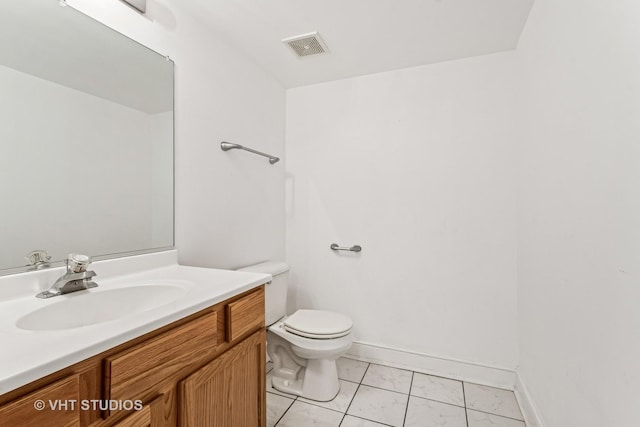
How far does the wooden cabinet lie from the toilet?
0.50 meters

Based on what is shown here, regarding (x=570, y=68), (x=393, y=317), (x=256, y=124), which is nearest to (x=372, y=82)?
(x=256, y=124)

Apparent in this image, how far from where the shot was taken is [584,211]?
101 cm

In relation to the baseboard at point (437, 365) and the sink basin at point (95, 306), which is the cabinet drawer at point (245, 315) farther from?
the baseboard at point (437, 365)

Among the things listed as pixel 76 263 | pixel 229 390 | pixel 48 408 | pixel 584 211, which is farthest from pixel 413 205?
pixel 48 408

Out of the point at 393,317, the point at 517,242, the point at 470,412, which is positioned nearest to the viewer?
the point at 470,412

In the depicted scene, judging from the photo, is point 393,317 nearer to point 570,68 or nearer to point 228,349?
point 228,349

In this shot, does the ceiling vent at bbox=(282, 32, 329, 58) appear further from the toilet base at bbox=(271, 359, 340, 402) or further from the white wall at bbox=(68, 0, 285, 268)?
the toilet base at bbox=(271, 359, 340, 402)

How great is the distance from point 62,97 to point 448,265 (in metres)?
2.11

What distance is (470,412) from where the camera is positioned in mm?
1635

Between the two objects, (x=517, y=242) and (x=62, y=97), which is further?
(x=517, y=242)

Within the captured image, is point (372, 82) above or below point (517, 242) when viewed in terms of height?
above

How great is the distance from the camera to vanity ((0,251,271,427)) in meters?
0.57

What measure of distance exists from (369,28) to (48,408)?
192cm

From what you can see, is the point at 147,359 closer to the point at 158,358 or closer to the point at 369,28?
the point at 158,358
